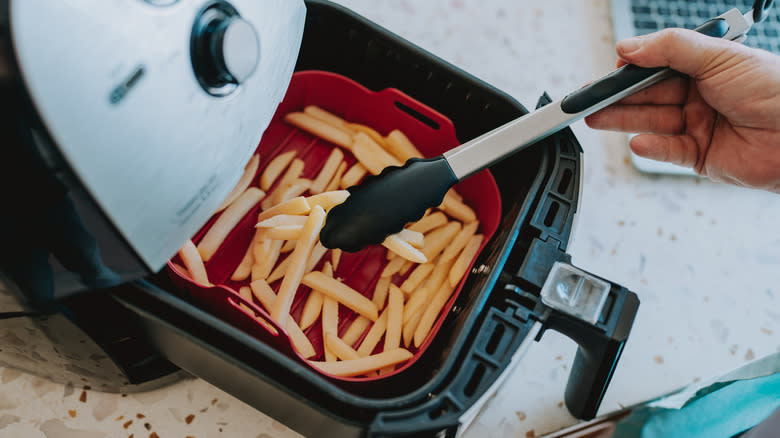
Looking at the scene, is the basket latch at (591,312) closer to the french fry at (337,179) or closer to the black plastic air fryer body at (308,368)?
the black plastic air fryer body at (308,368)

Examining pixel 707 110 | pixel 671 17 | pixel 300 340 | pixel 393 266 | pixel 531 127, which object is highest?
pixel 671 17

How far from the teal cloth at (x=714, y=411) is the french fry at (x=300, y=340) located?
0.41 meters

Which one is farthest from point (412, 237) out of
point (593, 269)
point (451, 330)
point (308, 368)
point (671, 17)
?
point (671, 17)

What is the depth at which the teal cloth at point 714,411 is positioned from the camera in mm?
607

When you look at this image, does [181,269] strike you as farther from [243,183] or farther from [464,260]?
[464,260]

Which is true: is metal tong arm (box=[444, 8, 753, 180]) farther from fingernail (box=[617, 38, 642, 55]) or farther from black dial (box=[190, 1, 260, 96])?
black dial (box=[190, 1, 260, 96])

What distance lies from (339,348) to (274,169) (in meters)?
0.27

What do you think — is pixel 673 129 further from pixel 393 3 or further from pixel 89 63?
pixel 89 63

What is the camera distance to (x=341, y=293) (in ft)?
2.28

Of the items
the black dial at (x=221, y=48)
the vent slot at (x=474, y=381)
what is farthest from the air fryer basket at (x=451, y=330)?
the black dial at (x=221, y=48)

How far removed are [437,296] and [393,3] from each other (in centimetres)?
59

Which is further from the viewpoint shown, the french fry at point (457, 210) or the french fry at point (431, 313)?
the french fry at point (457, 210)

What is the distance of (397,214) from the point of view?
0.64 m

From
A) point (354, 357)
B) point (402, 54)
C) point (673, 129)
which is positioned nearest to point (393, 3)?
point (402, 54)
